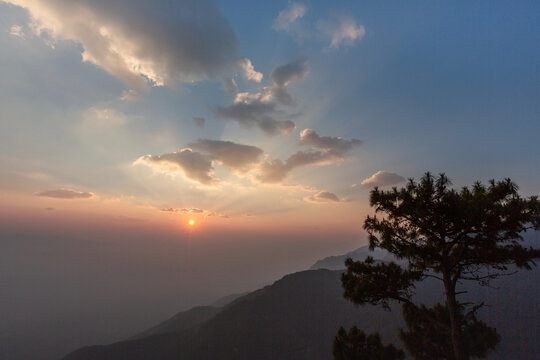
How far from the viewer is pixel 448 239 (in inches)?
417

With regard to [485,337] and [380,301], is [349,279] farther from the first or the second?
[485,337]

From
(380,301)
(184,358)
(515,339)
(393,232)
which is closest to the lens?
(393,232)

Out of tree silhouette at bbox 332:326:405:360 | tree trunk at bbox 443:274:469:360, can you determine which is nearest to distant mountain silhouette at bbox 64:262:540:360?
tree silhouette at bbox 332:326:405:360

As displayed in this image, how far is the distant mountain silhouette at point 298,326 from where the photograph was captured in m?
83.7

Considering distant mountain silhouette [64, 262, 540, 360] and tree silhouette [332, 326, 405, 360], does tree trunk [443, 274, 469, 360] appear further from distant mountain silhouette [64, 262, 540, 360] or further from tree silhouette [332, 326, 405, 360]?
distant mountain silhouette [64, 262, 540, 360]

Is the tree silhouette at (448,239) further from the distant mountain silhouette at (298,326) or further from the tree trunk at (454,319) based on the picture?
the distant mountain silhouette at (298,326)

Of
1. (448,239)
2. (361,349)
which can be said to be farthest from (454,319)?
(361,349)

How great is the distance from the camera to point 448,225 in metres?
10.3

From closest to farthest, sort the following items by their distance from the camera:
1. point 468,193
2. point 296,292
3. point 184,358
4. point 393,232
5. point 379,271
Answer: point 468,193 < point 393,232 < point 379,271 < point 184,358 < point 296,292

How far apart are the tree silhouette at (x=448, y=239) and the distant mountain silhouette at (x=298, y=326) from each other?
93.8 m

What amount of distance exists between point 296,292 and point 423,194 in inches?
5286

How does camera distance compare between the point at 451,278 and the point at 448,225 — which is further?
the point at 451,278

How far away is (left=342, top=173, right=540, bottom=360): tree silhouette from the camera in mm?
9258

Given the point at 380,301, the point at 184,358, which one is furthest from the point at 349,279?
the point at 184,358
